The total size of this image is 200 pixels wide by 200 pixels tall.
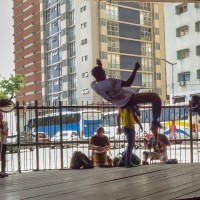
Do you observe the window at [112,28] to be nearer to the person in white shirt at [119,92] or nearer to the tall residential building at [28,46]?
the tall residential building at [28,46]

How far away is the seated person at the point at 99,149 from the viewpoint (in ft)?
39.5

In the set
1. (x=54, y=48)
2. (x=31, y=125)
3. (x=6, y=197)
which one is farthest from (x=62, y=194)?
(x=54, y=48)

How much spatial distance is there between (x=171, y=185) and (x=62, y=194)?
1687 mm

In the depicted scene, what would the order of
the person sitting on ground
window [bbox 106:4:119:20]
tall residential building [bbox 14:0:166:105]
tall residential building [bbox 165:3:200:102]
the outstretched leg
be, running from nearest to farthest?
the outstretched leg, the person sitting on ground, tall residential building [bbox 165:3:200:102], tall residential building [bbox 14:0:166:105], window [bbox 106:4:119:20]

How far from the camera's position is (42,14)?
3506 inches

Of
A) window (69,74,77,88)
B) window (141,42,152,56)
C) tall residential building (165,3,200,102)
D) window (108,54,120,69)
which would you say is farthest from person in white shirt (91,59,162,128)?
window (69,74,77,88)

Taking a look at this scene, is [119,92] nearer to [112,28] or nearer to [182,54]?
[182,54]

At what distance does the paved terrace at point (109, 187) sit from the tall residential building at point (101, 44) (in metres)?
59.3

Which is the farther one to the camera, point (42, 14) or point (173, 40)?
point (42, 14)

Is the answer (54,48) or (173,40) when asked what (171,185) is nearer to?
(173,40)

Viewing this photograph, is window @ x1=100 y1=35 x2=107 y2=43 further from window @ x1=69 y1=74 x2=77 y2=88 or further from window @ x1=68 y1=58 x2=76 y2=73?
window @ x1=69 y1=74 x2=77 y2=88

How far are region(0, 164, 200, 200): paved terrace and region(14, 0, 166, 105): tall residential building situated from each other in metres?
59.3

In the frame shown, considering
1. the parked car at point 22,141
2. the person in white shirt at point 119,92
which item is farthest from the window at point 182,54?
the person in white shirt at point 119,92

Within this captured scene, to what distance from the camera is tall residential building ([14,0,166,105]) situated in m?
71.8
